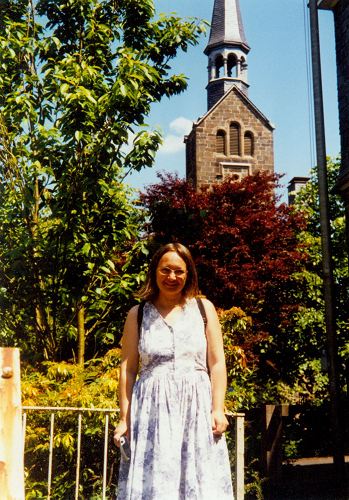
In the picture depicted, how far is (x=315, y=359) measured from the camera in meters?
12.4

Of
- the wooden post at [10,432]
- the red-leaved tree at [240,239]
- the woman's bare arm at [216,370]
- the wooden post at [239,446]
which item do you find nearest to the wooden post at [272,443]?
the red-leaved tree at [240,239]

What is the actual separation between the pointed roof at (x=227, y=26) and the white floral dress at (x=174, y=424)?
99.9 feet

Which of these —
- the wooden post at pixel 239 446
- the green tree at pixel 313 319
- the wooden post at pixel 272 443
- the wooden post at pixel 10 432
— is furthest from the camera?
the green tree at pixel 313 319

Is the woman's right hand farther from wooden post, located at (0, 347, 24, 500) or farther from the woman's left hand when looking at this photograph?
wooden post, located at (0, 347, 24, 500)

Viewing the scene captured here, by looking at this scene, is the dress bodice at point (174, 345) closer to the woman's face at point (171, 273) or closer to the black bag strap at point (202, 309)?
the black bag strap at point (202, 309)

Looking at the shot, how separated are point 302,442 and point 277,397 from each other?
3.92 feet

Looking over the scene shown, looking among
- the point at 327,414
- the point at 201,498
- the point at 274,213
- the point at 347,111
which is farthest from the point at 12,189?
the point at 327,414

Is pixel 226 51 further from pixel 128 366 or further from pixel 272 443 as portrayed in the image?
pixel 128 366

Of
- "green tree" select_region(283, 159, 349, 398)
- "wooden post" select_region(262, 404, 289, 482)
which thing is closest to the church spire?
"green tree" select_region(283, 159, 349, 398)

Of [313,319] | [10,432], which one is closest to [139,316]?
[10,432]

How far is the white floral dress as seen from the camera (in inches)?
97.9

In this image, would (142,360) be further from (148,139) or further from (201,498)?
(148,139)

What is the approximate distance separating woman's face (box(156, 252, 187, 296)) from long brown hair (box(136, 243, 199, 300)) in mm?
25

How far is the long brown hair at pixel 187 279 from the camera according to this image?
2727mm
